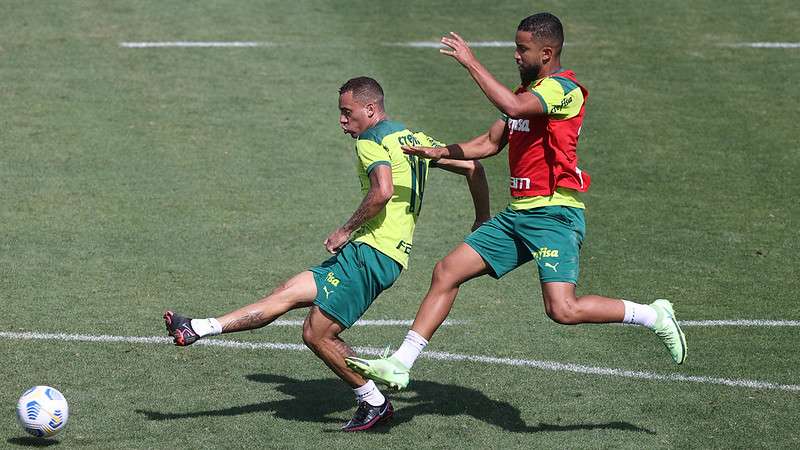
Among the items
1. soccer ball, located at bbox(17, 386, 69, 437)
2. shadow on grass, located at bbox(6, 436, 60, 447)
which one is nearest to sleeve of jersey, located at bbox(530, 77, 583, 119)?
soccer ball, located at bbox(17, 386, 69, 437)

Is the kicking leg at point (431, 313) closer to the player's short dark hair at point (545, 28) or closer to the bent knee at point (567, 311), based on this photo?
the bent knee at point (567, 311)

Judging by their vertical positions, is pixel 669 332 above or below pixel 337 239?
below

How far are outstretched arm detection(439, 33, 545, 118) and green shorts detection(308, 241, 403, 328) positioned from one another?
135cm

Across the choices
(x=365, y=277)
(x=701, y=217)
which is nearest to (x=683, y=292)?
(x=701, y=217)

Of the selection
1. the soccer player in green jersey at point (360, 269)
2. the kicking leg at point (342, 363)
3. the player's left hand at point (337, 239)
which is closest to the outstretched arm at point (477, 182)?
the soccer player in green jersey at point (360, 269)

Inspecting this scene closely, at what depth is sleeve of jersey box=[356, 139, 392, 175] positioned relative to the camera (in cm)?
847

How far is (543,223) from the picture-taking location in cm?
860

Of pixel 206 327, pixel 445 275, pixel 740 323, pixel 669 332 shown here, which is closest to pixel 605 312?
pixel 669 332

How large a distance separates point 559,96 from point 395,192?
1.27 metres

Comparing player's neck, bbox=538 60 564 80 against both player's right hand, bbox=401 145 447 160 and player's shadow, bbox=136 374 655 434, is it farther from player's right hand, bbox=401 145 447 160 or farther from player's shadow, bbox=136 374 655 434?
player's shadow, bbox=136 374 655 434

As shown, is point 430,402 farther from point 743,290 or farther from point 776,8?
point 776,8

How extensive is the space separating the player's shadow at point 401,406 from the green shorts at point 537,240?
3.22 feet

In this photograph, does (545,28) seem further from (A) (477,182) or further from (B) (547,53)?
(A) (477,182)

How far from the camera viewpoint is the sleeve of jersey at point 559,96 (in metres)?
8.32
